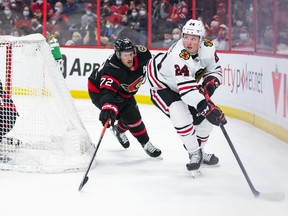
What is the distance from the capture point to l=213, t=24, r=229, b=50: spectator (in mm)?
7225

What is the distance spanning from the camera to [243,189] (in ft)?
11.7

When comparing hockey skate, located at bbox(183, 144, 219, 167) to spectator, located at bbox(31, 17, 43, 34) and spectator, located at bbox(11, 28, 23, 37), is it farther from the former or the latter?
spectator, located at bbox(11, 28, 23, 37)

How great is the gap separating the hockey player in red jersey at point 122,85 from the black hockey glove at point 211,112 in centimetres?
55

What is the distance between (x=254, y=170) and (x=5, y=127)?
5.19 feet

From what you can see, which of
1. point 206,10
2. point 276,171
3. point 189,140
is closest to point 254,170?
point 276,171

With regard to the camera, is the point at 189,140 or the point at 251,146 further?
the point at 251,146

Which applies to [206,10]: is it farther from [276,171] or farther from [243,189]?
[243,189]

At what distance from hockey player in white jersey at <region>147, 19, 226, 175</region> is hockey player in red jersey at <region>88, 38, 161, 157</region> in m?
0.18

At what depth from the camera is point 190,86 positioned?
374cm

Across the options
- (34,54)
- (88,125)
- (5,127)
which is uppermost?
(34,54)

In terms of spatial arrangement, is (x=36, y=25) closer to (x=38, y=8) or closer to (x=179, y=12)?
(x=38, y=8)

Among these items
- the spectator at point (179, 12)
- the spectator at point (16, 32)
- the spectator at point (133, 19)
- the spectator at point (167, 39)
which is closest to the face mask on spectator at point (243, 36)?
the spectator at point (179, 12)

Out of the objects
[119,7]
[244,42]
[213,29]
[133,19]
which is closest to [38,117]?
[244,42]

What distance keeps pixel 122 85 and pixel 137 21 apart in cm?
443
